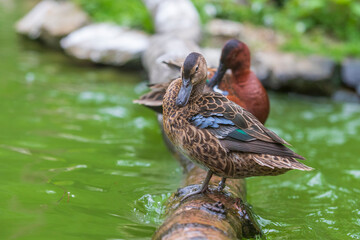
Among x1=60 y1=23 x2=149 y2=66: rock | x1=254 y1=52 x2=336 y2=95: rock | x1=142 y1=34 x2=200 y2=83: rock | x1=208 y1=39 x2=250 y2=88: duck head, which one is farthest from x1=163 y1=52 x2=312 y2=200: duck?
x1=60 y1=23 x2=149 y2=66: rock

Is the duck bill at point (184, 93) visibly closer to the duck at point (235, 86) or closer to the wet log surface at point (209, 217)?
the wet log surface at point (209, 217)

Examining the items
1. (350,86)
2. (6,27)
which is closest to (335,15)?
(350,86)

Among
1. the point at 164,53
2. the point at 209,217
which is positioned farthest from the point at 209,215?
the point at 164,53

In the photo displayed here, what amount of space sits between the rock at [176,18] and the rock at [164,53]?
2.55 feet

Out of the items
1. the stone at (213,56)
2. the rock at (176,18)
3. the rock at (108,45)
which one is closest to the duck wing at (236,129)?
the stone at (213,56)

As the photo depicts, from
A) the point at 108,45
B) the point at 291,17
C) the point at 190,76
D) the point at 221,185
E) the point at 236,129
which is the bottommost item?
the point at 108,45

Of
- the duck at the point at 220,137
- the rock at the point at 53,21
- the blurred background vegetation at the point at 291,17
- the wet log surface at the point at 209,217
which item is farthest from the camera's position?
the rock at the point at 53,21

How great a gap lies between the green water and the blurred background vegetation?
69.4 inches

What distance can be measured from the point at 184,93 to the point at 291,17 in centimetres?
840

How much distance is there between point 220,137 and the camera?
283 cm

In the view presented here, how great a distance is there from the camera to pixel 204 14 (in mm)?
9602

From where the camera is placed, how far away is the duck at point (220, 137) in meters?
→ 2.79

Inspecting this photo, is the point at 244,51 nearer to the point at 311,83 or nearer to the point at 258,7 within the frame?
the point at 311,83

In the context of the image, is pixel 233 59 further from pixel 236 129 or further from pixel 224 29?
pixel 224 29
